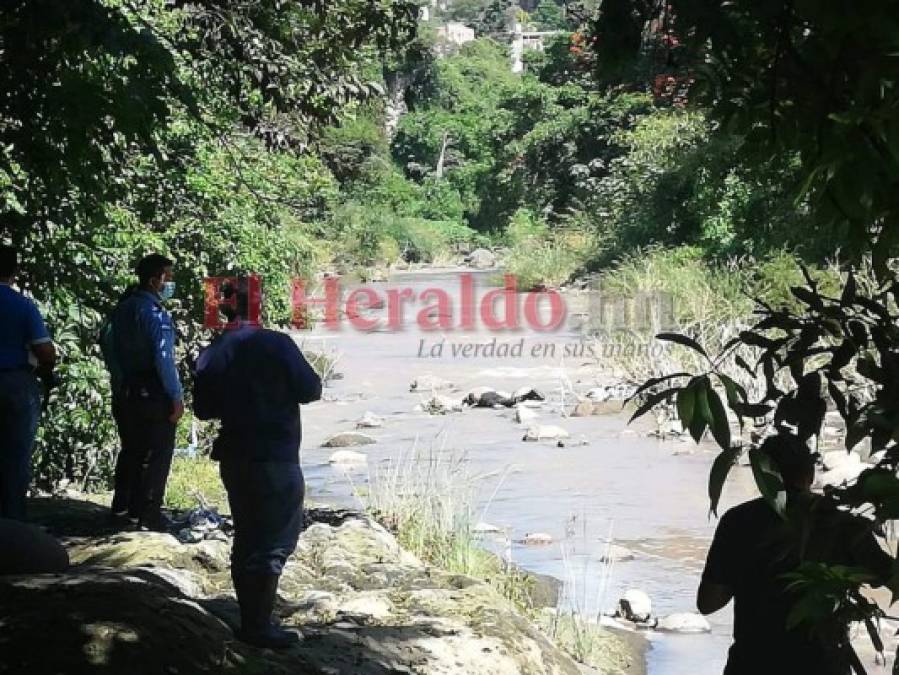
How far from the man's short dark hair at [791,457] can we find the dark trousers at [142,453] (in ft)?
17.3

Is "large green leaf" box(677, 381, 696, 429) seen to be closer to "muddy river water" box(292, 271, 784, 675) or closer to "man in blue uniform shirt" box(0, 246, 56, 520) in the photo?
"man in blue uniform shirt" box(0, 246, 56, 520)

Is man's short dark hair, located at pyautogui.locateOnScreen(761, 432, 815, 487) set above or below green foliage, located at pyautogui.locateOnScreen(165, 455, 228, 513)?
above

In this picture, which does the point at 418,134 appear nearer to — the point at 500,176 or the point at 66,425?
the point at 500,176

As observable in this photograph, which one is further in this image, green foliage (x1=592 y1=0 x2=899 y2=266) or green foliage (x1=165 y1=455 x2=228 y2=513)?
green foliage (x1=165 y1=455 x2=228 y2=513)

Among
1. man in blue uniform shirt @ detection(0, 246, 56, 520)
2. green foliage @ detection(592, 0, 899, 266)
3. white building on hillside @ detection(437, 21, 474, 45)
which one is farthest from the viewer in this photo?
white building on hillside @ detection(437, 21, 474, 45)

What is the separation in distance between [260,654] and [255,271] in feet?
26.8

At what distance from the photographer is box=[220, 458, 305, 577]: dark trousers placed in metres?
5.65

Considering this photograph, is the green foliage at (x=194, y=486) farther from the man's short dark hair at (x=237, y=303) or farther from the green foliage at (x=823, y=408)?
the green foliage at (x=823, y=408)

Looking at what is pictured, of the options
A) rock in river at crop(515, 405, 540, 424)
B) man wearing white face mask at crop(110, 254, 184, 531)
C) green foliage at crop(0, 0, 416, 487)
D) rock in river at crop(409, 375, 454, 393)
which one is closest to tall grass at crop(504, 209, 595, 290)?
rock in river at crop(409, 375, 454, 393)

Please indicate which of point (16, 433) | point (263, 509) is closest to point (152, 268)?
point (16, 433)

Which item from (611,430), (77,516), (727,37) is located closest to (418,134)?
(611,430)

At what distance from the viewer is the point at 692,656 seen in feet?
29.1

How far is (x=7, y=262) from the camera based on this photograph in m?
6.87

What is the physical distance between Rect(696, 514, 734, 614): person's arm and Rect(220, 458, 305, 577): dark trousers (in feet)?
7.14
